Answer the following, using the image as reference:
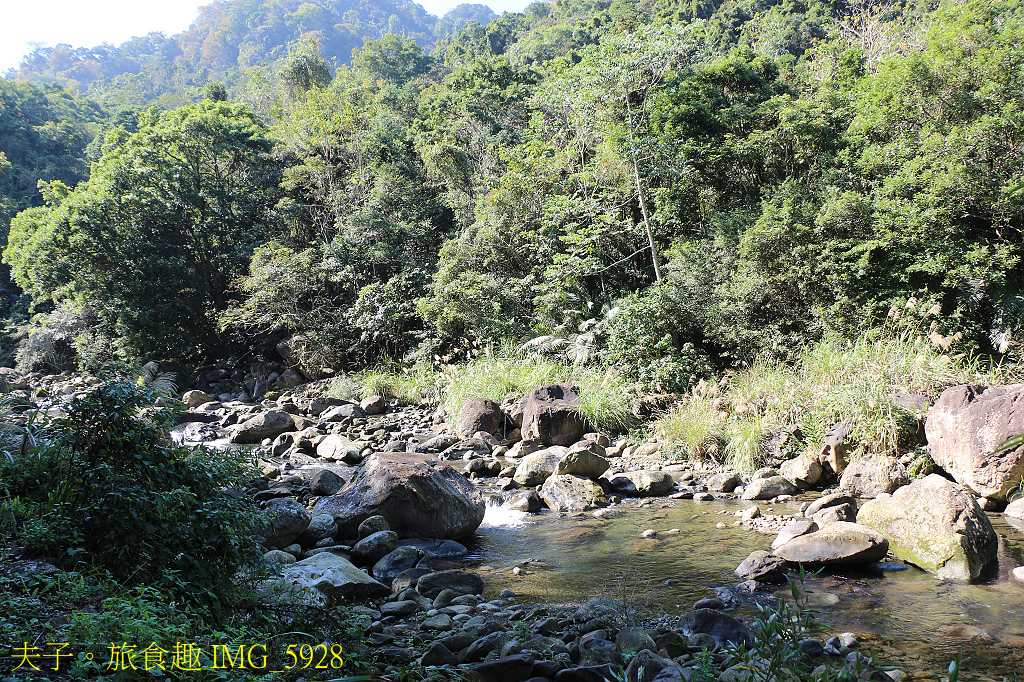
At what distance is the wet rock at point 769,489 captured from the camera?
23.9 feet

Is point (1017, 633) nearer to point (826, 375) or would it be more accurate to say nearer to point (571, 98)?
point (826, 375)

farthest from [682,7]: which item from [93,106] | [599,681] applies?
[93,106]

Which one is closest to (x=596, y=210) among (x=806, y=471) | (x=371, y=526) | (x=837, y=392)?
(x=837, y=392)

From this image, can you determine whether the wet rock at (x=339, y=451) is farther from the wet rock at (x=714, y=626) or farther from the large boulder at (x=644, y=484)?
the wet rock at (x=714, y=626)

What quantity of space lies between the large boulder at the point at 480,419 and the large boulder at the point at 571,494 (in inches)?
140

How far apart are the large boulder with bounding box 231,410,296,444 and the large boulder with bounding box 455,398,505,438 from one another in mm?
3931

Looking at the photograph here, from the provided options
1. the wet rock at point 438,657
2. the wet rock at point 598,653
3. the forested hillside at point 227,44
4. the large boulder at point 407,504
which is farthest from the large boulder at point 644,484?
the forested hillside at point 227,44

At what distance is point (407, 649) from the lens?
3.51m

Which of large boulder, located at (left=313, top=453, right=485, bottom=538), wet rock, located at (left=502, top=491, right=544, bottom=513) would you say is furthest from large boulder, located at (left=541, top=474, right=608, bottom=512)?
large boulder, located at (left=313, top=453, right=485, bottom=538)

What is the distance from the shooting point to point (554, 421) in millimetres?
10359

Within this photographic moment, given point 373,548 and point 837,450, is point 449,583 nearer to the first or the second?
point 373,548

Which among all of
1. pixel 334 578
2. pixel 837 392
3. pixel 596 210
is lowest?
pixel 837 392

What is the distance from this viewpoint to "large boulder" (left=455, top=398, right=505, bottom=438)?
11461 millimetres

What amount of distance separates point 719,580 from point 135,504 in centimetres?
440
